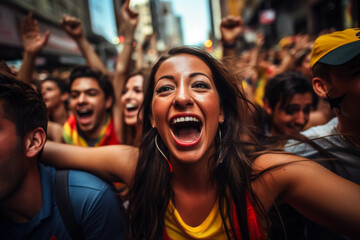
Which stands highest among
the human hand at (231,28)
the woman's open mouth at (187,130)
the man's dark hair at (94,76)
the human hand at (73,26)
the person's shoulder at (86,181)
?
the human hand at (73,26)

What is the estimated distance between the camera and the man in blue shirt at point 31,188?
141 centimetres

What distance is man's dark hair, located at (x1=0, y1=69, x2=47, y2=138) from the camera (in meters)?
1.42

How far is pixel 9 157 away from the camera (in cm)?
139

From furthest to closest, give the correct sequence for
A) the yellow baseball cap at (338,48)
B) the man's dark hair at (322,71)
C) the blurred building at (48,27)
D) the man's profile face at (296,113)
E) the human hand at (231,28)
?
1. the blurred building at (48,27)
2. the human hand at (231,28)
3. the man's profile face at (296,113)
4. the man's dark hair at (322,71)
5. the yellow baseball cap at (338,48)

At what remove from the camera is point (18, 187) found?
1.54m

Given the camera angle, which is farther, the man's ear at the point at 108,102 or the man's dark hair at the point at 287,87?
the man's ear at the point at 108,102

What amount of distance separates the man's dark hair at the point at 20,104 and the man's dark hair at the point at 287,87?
8.75ft

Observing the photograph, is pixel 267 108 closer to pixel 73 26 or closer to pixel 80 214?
pixel 80 214

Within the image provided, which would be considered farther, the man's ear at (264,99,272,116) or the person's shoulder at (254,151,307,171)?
the man's ear at (264,99,272,116)

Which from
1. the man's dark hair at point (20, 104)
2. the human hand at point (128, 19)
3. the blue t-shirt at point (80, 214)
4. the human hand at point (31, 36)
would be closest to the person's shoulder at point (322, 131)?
the blue t-shirt at point (80, 214)

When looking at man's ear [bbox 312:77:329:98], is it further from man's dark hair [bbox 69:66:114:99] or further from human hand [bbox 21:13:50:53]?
human hand [bbox 21:13:50:53]

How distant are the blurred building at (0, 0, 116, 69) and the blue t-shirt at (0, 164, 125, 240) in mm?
10594

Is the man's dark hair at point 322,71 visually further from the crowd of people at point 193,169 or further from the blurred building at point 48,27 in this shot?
the blurred building at point 48,27

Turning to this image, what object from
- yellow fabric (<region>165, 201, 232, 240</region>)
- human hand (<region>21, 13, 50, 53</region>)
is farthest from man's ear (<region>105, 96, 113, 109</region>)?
yellow fabric (<region>165, 201, 232, 240</region>)
